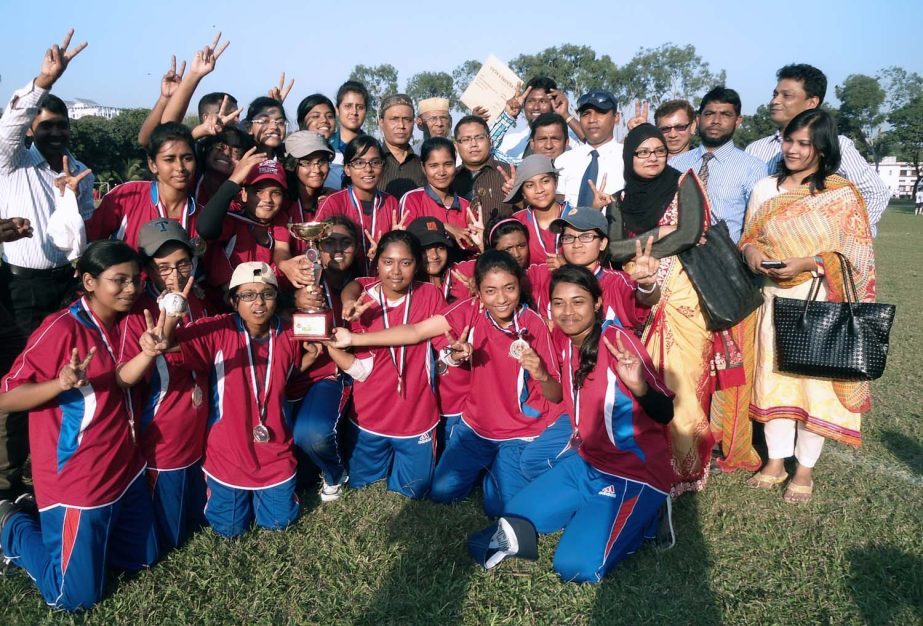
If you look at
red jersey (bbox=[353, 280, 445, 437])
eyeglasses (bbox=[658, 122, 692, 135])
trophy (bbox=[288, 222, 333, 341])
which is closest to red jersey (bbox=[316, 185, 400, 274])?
red jersey (bbox=[353, 280, 445, 437])

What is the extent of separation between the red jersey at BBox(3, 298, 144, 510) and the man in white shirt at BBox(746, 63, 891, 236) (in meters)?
5.14

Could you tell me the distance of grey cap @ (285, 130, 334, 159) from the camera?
4.88 meters

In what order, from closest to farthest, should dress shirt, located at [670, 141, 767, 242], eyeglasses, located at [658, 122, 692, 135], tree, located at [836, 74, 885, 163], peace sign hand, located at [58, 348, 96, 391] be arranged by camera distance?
peace sign hand, located at [58, 348, 96, 391] < dress shirt, located at [670, 141, 767, 242] < eyeglasses, located at [658, 122, 692, 135] < tree, located at [836, 74, 885, 163]

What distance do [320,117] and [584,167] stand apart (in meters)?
2.64

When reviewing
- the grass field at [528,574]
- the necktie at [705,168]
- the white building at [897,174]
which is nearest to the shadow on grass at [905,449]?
the grass field at [528,574]

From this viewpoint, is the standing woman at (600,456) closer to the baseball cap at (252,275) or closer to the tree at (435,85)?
the baseball cap at (252,275)

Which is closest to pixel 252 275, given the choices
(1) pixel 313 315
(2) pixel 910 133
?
(1) pixel 313 315

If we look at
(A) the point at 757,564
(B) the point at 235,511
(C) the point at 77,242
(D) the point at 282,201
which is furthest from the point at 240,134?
(A) the point at 757,564

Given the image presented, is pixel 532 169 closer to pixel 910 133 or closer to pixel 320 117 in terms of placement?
pixel 320 117

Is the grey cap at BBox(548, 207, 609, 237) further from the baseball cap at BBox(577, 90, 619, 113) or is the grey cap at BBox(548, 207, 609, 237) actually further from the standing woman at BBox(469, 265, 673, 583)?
the baseball cap at BBox(577, 90, 619, 113)

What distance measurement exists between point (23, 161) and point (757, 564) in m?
5.51

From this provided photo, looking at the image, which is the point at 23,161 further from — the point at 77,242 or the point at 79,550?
the point at 79,550

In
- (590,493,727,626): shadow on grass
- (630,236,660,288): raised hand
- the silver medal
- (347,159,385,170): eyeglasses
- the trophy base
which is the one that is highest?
(347,159,385,170): eyeglasses

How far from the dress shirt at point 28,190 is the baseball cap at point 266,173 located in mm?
1180
